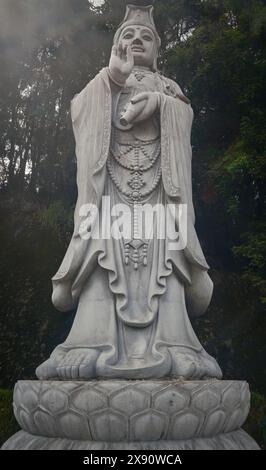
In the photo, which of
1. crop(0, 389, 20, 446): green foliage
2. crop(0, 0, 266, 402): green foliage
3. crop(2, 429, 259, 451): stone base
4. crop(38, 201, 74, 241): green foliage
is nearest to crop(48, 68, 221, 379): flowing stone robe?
crop(2, 429, 259, 451): stone base

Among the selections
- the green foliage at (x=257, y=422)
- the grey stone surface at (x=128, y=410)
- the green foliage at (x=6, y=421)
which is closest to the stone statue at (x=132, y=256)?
the grey stone surface at (x=128, y=410)

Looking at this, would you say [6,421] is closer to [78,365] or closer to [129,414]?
[78,365]

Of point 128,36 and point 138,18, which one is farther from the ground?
point 138,18

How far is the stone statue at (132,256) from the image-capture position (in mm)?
3213

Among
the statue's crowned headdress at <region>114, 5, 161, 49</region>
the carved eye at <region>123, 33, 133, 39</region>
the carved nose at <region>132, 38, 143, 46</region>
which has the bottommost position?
the carved nose at <region>132, 38, 143, 46</region>

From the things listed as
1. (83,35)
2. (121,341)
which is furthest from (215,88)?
(121,341)

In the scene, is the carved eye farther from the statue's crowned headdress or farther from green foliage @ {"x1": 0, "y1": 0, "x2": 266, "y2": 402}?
green foliage @ {"x1": 0, "y1": 0, "x2": 266, "y2": 402}

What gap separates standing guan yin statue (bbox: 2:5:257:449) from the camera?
107 inches

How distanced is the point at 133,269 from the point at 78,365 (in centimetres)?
82

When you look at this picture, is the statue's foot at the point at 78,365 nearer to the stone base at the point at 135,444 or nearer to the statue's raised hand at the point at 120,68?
the stone base at the point at 135,444

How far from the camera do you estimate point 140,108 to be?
12.8 feet

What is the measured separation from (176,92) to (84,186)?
1234 mm

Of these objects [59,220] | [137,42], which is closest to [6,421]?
[59,220]

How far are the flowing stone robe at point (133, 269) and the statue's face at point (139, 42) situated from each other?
28 cm
